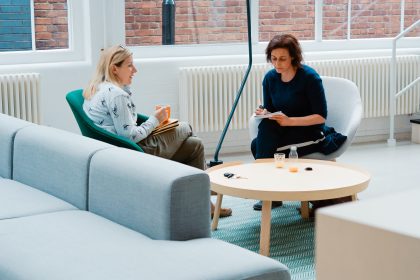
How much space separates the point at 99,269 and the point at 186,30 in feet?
15.4

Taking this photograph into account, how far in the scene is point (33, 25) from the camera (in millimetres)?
6332

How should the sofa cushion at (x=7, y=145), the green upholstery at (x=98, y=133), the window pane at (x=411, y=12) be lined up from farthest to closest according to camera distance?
1. the window pane at (x=411, y=12)
2. the green upholstery at (x=98, y=133)
3. the sofa cushion at (x=7, y=145)

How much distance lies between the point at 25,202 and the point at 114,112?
1237 millimetres

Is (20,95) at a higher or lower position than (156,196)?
higher

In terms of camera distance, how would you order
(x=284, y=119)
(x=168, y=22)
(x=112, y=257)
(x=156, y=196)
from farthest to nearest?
1. (x=168, y=22)
2. (x=284, y=119)
3. (x=156, y=196)
4. (x=112, y=257)

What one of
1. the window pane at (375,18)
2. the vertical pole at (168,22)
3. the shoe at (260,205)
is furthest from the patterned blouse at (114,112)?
the window pane at (375,18)

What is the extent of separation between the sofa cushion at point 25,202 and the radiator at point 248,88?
3142mm

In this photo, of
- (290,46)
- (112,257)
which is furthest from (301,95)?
(112,257)

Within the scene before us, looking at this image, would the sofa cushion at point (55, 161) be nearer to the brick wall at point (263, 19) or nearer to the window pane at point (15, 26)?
the window pane at point (15, 26)

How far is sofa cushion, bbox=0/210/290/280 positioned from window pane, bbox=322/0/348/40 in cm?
507

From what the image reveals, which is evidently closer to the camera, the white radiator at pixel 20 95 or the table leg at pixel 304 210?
the table leg at pixel 304 210

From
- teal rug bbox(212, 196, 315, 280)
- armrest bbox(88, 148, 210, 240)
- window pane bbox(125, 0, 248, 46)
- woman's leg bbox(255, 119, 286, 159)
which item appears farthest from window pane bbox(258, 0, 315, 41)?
armrest bbox(88, 148, 210, 240)

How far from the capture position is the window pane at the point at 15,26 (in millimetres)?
6211

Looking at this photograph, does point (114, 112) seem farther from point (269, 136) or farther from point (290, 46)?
point (290, 46)
